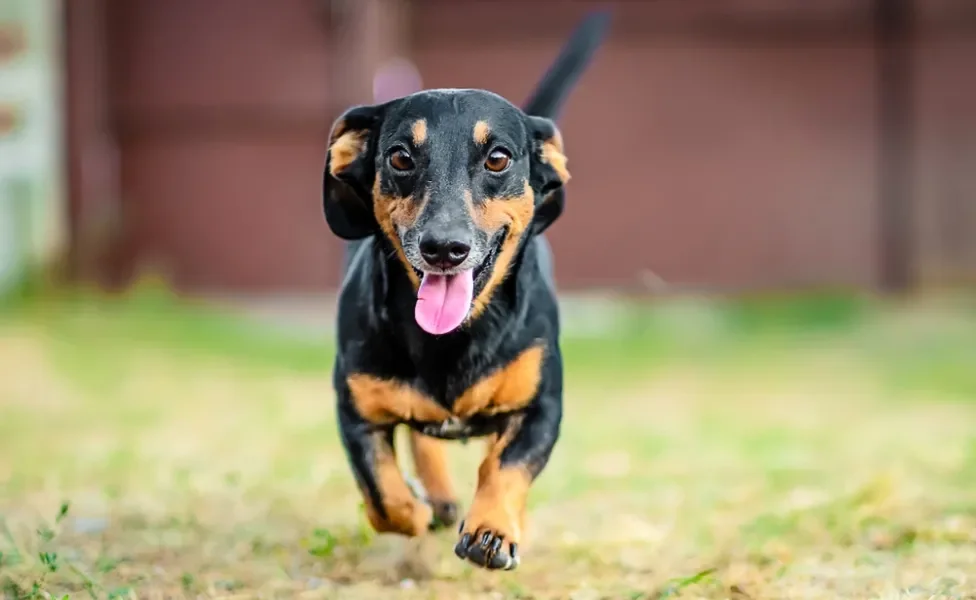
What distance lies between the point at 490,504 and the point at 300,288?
7.80 m

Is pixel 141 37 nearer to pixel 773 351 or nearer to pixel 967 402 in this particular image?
pixel 773 351

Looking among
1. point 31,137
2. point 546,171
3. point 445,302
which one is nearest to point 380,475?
point 445,302

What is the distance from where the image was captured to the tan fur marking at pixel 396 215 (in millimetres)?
2928

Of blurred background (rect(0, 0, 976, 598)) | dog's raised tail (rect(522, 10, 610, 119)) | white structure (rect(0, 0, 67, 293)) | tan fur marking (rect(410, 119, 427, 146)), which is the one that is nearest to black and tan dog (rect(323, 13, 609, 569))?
tan fur marking (rect(410, 119, 427, 146))

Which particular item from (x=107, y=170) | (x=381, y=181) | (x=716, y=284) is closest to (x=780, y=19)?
(x=716, y=284)

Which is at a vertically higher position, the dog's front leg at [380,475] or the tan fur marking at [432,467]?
the dog's front leg at [380,475]

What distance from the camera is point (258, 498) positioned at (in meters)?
4.32

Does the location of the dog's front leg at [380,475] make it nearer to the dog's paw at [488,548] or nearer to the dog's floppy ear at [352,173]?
the dog's paw at [488,548]

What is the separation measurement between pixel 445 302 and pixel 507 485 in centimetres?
45

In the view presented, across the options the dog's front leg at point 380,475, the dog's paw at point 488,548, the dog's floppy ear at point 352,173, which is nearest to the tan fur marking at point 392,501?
the dog's front leg at point 380,475

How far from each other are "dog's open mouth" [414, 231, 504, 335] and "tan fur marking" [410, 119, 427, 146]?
275 mm

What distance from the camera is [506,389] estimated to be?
10.1ft

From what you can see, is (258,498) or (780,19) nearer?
(258,498)

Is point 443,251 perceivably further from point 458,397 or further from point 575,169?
point 575,169
